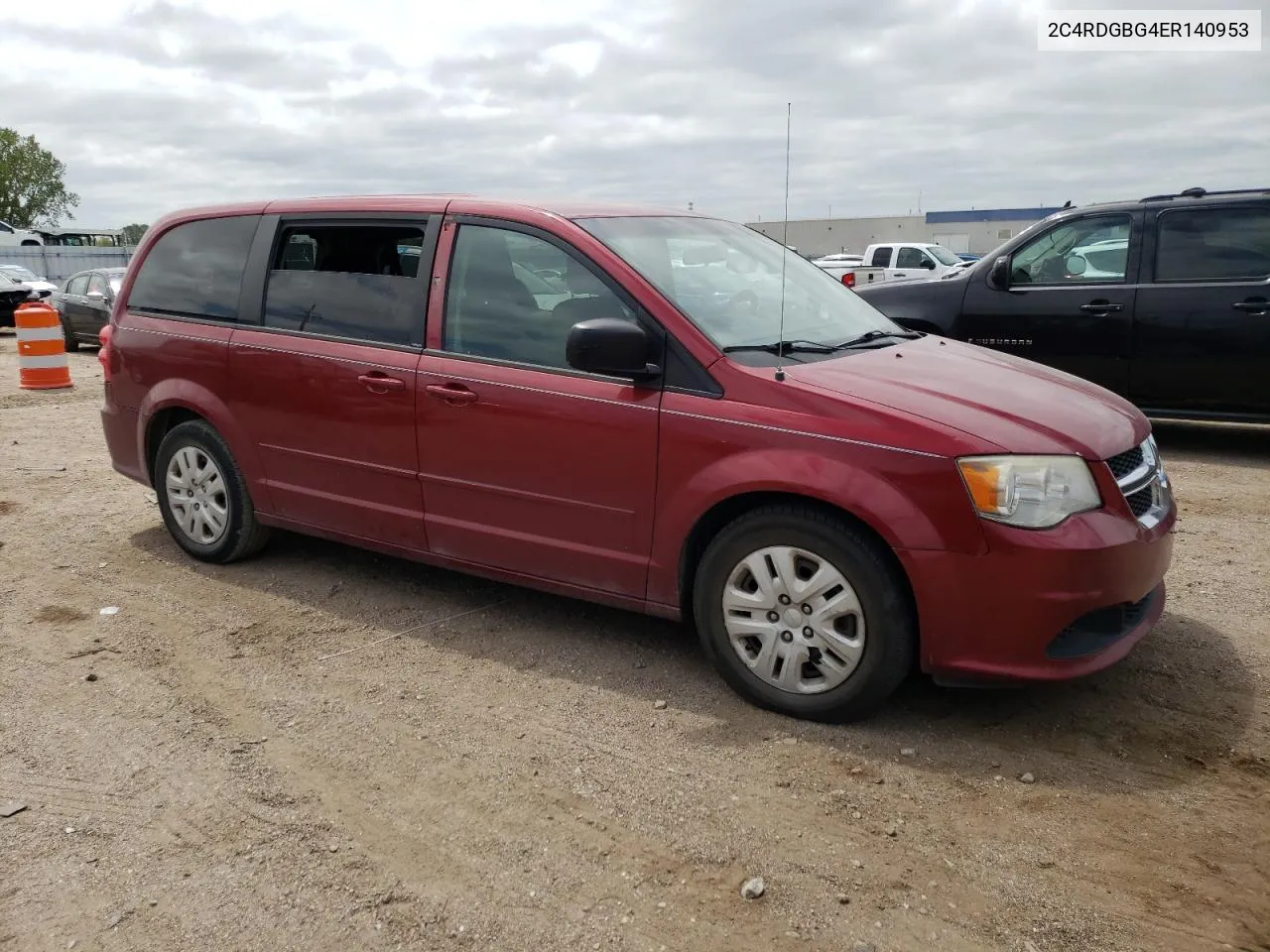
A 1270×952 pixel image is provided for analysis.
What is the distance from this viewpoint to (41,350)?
1283 centimetres

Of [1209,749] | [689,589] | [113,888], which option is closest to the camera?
[113,888]

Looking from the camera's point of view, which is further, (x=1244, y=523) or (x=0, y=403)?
(x=0, y=403)

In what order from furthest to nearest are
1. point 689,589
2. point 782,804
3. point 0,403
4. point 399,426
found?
point 0,403
point 399,426
point 689,589
point 782,804

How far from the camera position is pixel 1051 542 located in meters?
3.31

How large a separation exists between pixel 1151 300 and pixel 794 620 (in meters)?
5.72

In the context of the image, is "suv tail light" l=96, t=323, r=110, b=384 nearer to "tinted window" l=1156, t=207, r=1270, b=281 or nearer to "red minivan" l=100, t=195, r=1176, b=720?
"red minivan" l=100, t=195, r=1176, b=720

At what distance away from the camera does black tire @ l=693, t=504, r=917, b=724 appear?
3463mm

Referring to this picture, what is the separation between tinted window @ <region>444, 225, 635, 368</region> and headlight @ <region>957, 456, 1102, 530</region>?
4.51ft

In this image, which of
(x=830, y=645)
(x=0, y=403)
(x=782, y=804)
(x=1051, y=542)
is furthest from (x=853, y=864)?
(x=0, y=403)

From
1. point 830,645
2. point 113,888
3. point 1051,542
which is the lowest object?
point 113,888

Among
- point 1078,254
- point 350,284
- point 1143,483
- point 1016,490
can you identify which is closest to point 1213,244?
point 1078,254

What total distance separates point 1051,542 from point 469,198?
107 inches

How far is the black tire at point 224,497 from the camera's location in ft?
17.4

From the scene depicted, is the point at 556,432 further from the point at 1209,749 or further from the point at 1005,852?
the point at 1209,749
